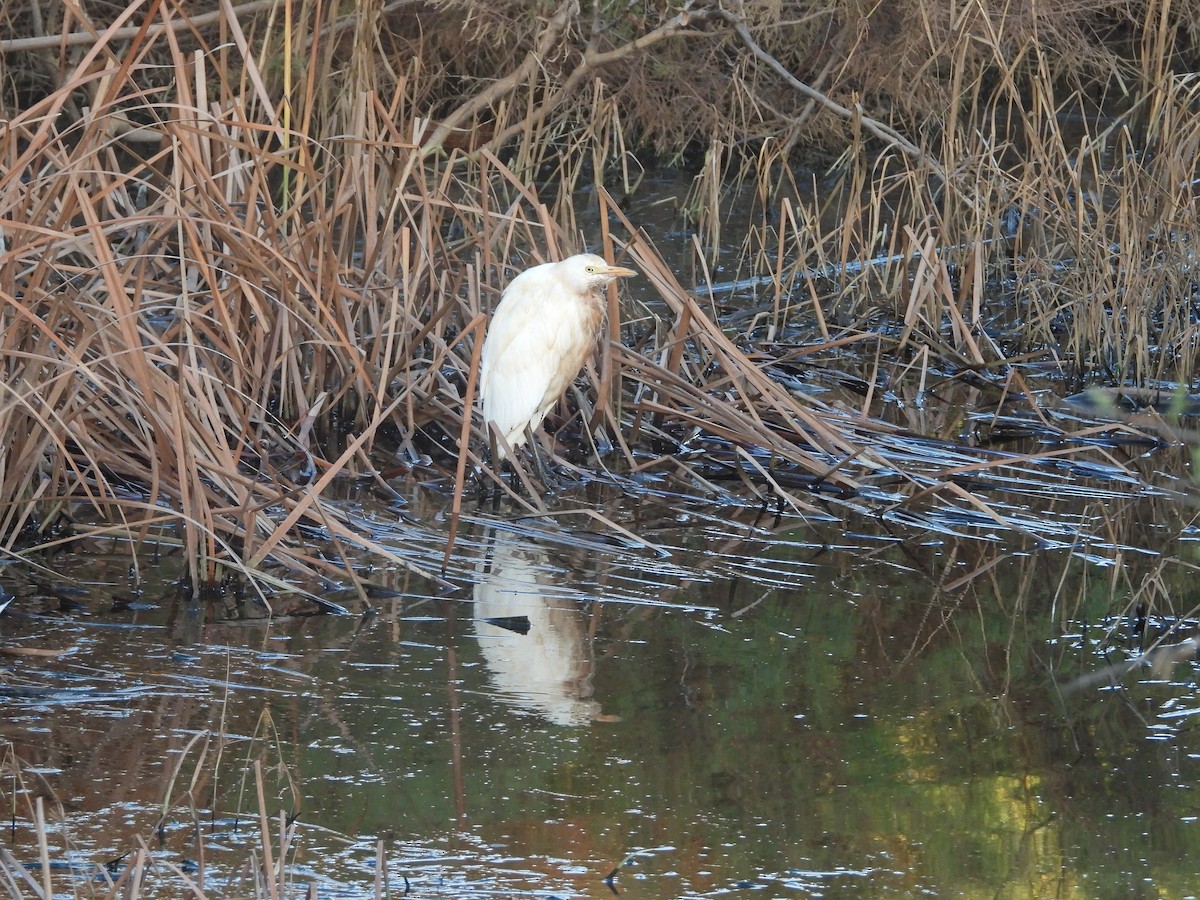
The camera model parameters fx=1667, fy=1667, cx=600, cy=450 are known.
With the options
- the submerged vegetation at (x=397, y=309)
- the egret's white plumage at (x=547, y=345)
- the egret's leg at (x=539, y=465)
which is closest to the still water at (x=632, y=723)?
the submerged vegetation at (x=397, y=309)

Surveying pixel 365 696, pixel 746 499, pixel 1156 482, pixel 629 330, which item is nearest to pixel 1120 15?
pixel 629 330

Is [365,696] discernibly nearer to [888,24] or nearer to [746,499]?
[746,499]

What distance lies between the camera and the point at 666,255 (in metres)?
8.52

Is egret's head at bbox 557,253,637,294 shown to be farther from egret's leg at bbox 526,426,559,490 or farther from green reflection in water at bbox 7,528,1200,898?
green reflection in water at bbox 7,528,1200,898

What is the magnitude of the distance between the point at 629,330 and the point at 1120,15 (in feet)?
15.1

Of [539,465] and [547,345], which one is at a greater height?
[547,345]

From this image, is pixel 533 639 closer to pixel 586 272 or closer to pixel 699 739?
pixel 699 739

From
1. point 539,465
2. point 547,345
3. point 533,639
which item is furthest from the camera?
point 547,345

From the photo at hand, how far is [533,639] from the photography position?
11.5 ft

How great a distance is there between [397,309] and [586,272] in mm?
589

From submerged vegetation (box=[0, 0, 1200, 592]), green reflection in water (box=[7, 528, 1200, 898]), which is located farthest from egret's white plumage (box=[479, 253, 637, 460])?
green reflection in water (box=[7, 528, 1200, 898])

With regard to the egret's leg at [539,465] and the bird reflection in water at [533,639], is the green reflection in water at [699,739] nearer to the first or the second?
the bird reflection in water at [533,639]

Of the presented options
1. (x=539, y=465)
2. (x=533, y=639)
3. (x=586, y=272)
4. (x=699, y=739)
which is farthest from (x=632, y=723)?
(x=586, y=272)

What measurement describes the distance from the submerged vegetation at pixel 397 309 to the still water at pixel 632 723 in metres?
0.28
